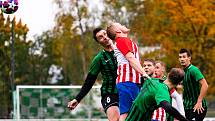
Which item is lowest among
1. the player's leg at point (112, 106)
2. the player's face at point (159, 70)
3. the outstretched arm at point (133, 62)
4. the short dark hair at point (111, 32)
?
the player's leg at point (112, 106)

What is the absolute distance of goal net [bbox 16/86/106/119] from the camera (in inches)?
1062

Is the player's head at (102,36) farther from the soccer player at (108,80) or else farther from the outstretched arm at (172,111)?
the outstretched arm at (172,111)

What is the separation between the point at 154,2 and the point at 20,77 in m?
18.5

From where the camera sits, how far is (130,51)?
9805 mm

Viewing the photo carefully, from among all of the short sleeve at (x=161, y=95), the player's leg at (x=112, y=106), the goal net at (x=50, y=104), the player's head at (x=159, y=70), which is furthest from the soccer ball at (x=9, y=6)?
the short sleeve at (x=161, y=95)

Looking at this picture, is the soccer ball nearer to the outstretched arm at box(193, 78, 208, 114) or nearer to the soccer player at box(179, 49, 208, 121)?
the soccer player at box(179, 49, 208, 121)

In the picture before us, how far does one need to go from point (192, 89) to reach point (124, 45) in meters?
3.40

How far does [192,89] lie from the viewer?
12898 millimetres

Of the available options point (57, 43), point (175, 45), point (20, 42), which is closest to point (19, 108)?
point (175, 45)

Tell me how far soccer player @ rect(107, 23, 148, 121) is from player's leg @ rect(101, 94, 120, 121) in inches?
31.8

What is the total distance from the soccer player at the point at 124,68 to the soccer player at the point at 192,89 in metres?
2.51

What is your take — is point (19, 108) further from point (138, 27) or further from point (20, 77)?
point (20, 77)

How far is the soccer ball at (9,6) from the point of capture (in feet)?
71.6

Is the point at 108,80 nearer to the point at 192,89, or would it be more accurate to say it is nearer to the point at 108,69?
the point at 108,69
